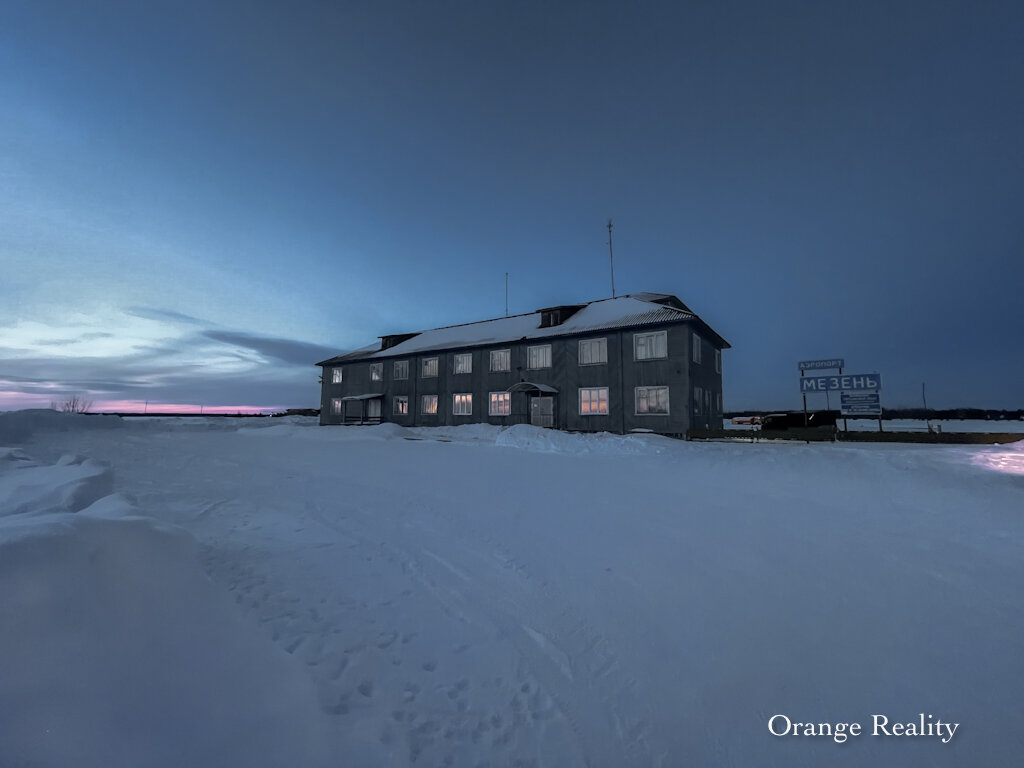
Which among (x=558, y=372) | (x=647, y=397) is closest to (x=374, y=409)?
(x=558, y=372)

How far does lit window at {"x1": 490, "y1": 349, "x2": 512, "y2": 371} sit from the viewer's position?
2886 centimetres

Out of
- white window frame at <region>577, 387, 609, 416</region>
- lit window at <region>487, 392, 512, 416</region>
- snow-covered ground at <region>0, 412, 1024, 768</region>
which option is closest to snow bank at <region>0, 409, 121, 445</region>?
snow-covered ground at <region>0, 412, 1024, 768</region>

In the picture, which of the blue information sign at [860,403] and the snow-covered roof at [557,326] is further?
the snow-covered roof at [557,326]

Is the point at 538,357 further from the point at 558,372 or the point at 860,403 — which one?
the point at 860,403

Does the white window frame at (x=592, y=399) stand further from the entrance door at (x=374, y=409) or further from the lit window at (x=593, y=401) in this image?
the entrance door at (x=374, y=409)

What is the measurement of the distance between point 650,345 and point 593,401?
4.56 metres

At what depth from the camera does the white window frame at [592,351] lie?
82.6 ft

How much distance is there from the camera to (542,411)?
89.1ft

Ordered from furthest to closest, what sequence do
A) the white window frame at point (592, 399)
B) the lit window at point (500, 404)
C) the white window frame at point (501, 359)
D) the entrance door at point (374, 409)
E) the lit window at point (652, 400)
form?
the entrance door at point (374, 409) → the white window frame at point (501, 359) → the lit window at point (500, 404) → the white window frame at point (592, 399) → the lit window at point (652, 400)

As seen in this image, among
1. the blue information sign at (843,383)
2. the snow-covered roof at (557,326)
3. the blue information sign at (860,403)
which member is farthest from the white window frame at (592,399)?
the blue information sign at (860,403)

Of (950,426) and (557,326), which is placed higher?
(557,326)

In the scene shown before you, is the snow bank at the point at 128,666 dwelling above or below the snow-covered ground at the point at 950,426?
above

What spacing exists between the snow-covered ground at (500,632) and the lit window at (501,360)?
2144 centimetres

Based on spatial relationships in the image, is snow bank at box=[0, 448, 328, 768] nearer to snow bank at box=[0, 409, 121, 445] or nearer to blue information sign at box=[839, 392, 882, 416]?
blue information sign at box=[839, 392, 882, 416]
